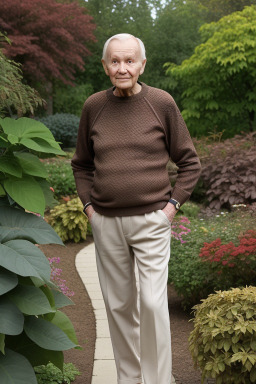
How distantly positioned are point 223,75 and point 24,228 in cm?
1304

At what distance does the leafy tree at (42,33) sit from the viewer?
17.4m

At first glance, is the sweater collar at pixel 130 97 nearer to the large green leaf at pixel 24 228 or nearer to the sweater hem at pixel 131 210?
the sweater hem at pixel 131 210

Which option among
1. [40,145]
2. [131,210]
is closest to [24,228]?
[40,145]

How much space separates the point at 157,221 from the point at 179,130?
47 cm

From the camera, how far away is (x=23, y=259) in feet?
8.59

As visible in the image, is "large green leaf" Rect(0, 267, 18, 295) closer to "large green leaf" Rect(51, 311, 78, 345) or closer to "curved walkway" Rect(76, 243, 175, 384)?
"large green leaf" Rect(51, 311, 78, 345)

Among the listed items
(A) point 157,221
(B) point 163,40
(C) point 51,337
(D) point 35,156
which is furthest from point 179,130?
(B) point 163,40

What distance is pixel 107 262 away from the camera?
10.2ft

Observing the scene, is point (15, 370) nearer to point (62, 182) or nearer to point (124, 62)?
point (124, 62)

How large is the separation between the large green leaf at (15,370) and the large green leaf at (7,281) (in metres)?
0.35

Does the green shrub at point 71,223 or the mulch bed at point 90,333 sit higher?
the mulch bed at point 90,333

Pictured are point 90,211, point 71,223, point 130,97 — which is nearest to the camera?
point 130,97

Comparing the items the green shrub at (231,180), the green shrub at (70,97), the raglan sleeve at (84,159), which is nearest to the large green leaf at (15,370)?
the raglan sleeve at (84,159)

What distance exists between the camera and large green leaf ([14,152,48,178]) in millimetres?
2945
